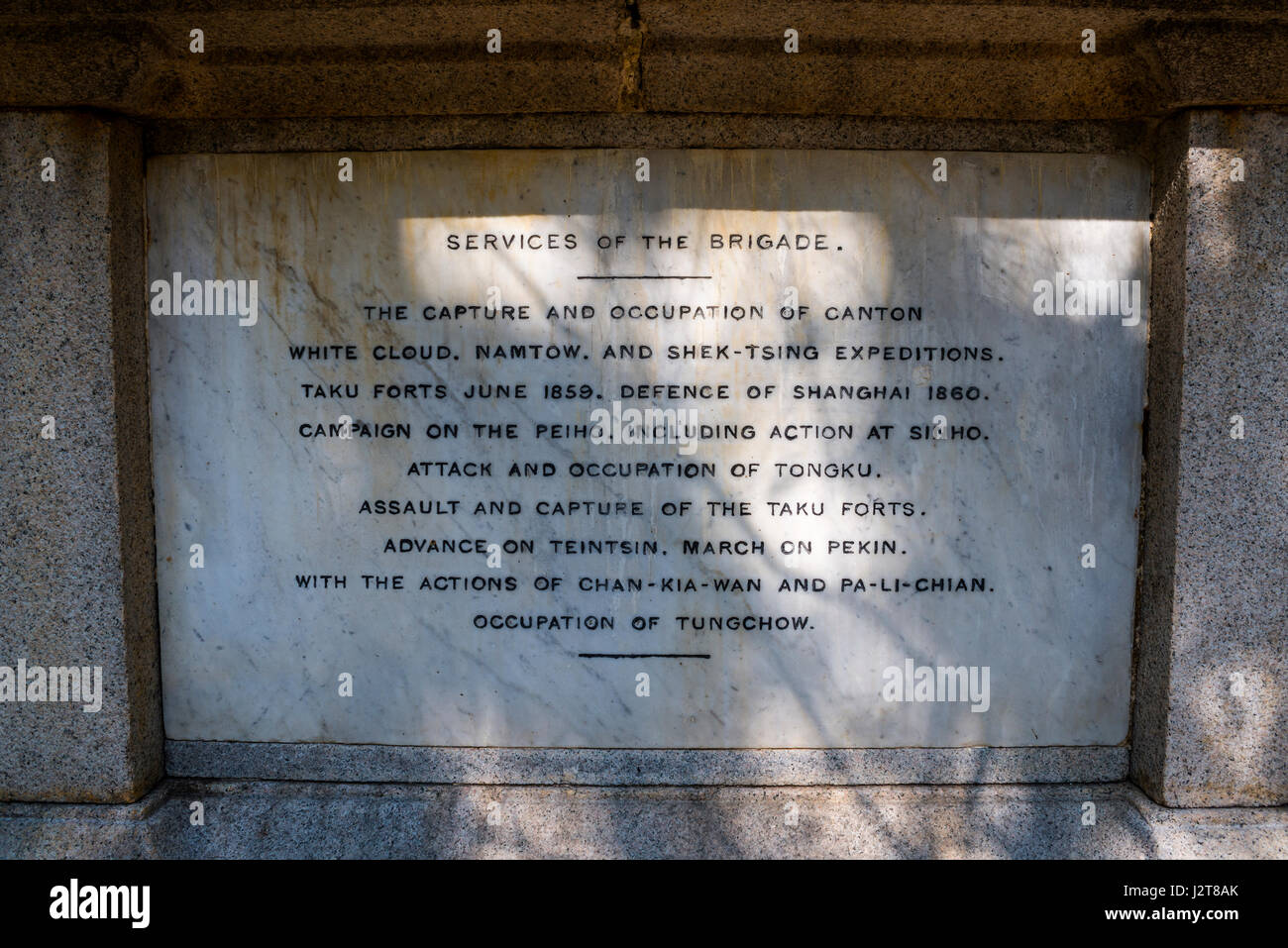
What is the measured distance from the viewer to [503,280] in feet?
9.00

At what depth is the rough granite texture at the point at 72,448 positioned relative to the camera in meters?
2.55

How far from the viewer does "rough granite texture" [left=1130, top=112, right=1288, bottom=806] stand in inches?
98.8

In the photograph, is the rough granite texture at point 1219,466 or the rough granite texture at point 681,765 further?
the rough granite texture at point 681,765

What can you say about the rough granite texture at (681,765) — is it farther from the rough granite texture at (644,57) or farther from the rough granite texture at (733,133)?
the rough granite texture at (644,57)

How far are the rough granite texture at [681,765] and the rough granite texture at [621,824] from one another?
6 cm

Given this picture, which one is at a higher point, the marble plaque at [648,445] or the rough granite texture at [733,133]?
the rough granite texture at [733,133]

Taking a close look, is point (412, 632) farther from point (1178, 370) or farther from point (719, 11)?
point (1178, 370)

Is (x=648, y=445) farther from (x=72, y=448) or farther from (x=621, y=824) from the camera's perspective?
(x=72, y=448)

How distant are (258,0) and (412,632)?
2.16 meters

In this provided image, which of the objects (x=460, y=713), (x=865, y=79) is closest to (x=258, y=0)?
(x=865, y=79)

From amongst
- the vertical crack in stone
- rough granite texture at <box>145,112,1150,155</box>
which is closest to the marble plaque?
rough granite texture at <box>145,112,1150,155</box>

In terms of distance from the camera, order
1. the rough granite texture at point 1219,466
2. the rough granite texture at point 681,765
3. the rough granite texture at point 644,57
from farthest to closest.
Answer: the rough granite texture at point 681,765
the rough granite texture at point 1219,466
the rough granite texture at point 644,57

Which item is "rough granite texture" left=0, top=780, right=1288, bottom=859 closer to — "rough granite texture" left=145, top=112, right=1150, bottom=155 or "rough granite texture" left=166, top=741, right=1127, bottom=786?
"rough granite texture" left=166, top=741, right=1127, bottom=786

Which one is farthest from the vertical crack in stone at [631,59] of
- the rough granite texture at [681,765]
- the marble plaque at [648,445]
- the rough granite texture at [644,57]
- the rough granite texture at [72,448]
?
the rough granite texture at [681,765]
